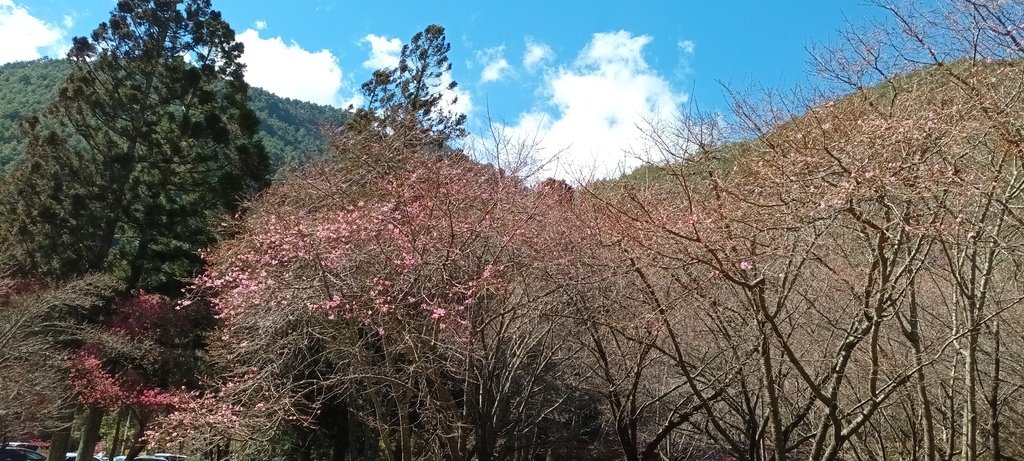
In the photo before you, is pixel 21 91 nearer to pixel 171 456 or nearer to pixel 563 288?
pixel 171 456

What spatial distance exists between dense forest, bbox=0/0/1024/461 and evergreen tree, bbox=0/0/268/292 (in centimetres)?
9

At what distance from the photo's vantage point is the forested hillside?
30.8m

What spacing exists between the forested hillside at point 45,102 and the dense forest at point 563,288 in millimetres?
10732

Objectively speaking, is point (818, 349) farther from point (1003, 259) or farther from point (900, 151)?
point (900, 151)

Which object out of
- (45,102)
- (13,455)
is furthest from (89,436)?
(45,102)

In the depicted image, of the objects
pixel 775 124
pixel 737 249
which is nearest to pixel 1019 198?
pixel 775 124

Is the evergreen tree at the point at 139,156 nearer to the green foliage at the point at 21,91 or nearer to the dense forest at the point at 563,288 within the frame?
the dense forest at the point at 563,288

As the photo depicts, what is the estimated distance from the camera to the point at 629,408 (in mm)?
8609

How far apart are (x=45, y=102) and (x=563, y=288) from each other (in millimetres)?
30070

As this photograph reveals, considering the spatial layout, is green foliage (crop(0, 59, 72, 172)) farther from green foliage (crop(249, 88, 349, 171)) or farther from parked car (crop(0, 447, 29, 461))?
parked car (crop(0, 447, 29, 461))

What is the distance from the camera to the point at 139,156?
1984 centimetres

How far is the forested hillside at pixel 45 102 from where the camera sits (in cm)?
→ 3083

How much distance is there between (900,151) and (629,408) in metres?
4.50

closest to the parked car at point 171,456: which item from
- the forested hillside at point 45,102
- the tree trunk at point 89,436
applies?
the tree trunk at point 89,436
